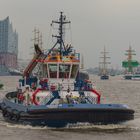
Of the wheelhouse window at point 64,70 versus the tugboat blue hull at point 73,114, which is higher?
the wheelhouse window at point 64,70

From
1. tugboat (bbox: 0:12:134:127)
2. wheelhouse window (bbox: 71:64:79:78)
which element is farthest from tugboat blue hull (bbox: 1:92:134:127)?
wheelhouse window (bbox: 71:64:79:78)

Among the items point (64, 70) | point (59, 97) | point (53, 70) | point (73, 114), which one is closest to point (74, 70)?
point (64, 70)

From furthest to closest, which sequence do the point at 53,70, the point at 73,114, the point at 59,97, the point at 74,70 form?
the point at 74,70, the point at 53,70, the point at 59,97, the point at 73,114

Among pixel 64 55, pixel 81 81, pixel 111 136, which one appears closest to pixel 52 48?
pixel 64 55

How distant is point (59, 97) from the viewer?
29250 millimetres

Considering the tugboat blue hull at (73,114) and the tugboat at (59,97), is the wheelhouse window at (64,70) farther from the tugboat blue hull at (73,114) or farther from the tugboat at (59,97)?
the tugboat blue hull at (73,114)

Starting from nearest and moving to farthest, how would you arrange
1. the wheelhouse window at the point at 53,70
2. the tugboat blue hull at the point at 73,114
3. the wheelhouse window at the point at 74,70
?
1. the tugboat blue hull at the point at 73,114
2. the wheelhouse window at the point at 53,70
3. the wheelhouse window at the point at 74,70

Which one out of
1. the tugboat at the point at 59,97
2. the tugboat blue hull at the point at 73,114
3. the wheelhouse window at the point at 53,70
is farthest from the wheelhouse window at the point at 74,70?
the tugboat blue hull at the point at 73,114

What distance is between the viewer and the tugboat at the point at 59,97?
27172 millimetres

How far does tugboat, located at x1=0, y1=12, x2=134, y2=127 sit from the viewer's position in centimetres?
2717

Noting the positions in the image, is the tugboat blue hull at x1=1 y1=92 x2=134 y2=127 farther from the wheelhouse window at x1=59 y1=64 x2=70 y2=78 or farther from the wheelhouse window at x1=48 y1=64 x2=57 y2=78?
the wheelhouse window at x1=59 y1=64 x2=70 y2=78

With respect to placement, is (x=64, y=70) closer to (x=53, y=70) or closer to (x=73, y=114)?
(x=53, y=70)

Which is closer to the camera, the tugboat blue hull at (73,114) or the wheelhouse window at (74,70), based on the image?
the tugboat blue hull at (73,114)

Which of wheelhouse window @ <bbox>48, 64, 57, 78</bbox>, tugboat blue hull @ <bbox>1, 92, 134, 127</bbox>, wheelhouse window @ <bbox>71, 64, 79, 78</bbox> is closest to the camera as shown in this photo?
tugboat blue hull @ <bbox>1, 92, 134, 127</bbox>
